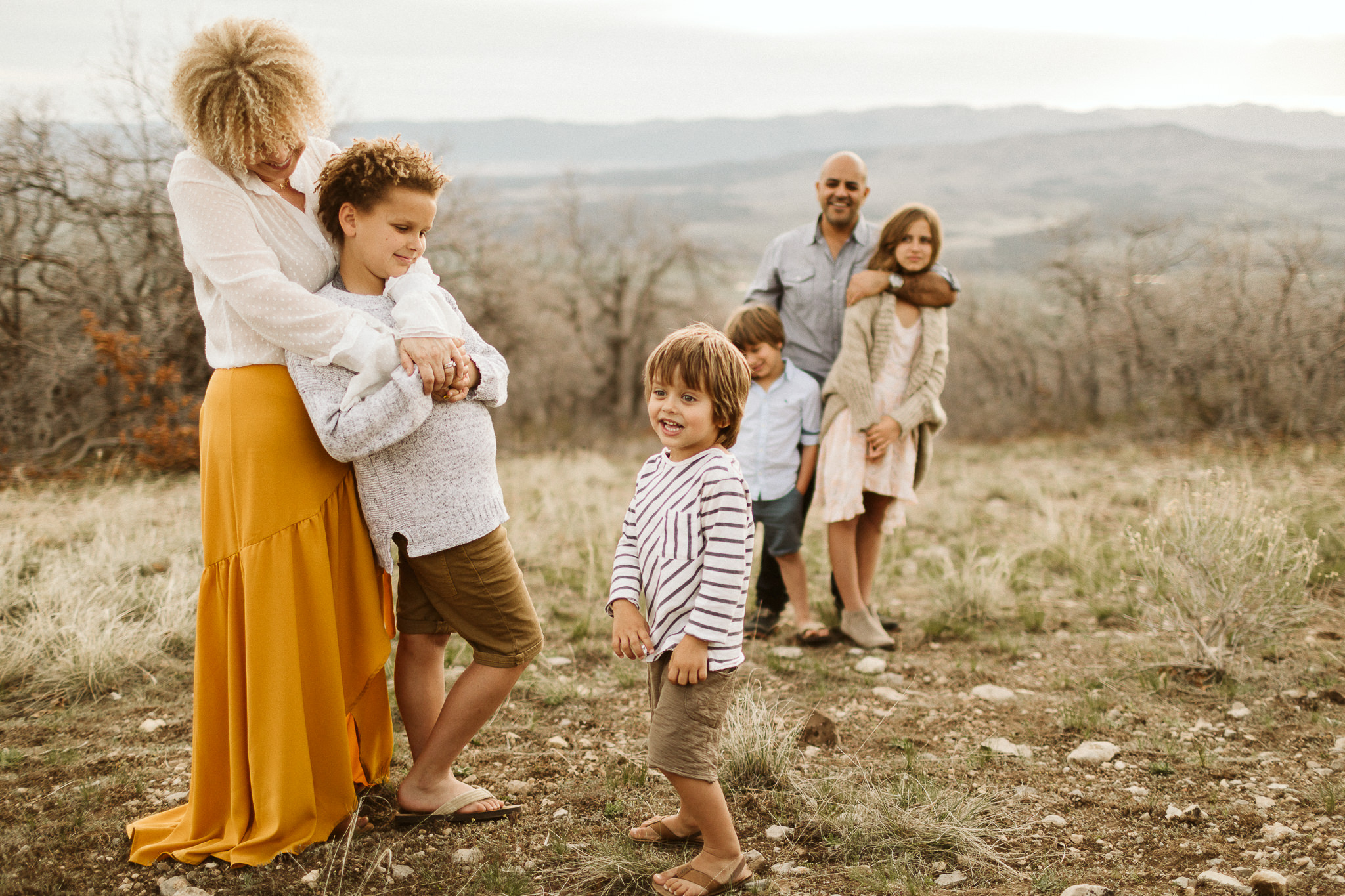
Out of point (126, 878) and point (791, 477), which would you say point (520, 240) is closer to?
point (791, 477)

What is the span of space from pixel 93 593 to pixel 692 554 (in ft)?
12.0

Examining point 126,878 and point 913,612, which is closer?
point 126,878

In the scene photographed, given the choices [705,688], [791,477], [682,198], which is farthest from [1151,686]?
[682,198]

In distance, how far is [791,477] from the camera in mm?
4508

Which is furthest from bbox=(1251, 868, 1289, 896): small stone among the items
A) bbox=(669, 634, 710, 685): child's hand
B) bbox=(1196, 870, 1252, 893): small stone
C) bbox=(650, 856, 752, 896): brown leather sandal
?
bbox=(669, 634, 710, 685): child's hand

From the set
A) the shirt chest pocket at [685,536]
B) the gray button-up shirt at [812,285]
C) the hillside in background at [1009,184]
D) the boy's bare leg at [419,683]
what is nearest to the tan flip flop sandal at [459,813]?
the boy's bare leg at [419,683]

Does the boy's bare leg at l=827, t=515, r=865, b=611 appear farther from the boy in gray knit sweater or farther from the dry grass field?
the boy in gray knit sweater

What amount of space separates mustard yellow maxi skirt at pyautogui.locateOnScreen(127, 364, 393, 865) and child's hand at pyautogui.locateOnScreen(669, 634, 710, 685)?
3.21 ft

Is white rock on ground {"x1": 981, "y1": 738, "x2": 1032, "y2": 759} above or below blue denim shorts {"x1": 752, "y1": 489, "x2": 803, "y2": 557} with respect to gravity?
below

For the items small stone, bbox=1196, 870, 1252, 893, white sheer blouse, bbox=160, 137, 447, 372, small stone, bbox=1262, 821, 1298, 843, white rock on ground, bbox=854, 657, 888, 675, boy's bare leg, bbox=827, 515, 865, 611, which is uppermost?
white sheer blouse, bbox=160, 137, 447, 372

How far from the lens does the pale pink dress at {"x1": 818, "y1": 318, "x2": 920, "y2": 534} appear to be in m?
4.38

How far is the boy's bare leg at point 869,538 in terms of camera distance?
180 inches

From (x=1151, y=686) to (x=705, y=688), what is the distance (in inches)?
97.6

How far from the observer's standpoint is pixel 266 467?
2.42 meters
